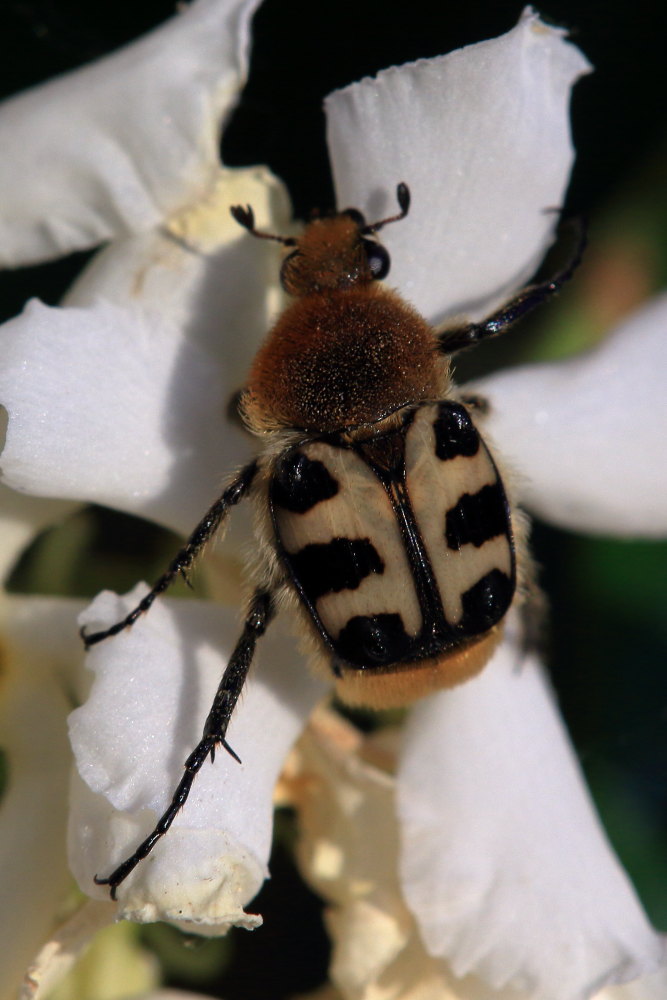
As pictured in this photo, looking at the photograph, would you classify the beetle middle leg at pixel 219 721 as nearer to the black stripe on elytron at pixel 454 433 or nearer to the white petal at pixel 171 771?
the white petal at pixel 171 771

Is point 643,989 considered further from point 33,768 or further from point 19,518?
point 19,518

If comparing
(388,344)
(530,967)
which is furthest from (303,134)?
(530,967)

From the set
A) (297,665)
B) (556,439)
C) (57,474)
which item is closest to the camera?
(57,474)

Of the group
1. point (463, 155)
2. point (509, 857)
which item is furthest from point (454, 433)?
point (509, 857)

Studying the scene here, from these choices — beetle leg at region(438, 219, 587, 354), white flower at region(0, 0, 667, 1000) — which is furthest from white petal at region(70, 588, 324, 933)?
beetle leg at region(438, 219, 587, 354)

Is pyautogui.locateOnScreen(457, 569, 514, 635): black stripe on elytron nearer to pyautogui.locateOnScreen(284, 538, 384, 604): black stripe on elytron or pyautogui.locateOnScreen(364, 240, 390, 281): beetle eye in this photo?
pyautogui.locateOnScreen(284, 538, 384, 604): black stripe on elytron

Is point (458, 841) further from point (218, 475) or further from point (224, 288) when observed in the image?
point (224, 288)
